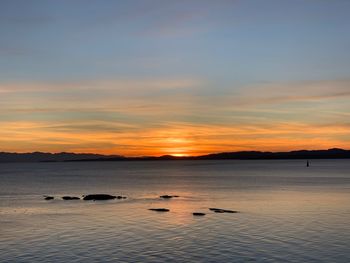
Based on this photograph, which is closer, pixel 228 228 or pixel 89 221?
pixel 228 228

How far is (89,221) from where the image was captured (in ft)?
237

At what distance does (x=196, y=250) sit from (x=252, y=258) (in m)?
7.26

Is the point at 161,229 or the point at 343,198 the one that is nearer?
the point at 161,229

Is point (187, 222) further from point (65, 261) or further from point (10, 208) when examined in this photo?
point (10, 208)

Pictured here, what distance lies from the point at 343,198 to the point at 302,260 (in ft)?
224

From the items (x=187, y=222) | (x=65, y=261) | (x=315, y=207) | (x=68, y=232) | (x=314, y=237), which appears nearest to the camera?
(x=65, y=261)

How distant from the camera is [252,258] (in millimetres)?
45625

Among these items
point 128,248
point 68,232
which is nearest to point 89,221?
point 68,232

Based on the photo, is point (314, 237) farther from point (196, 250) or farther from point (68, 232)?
point (68, 232)

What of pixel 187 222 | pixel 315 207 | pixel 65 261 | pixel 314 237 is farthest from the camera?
pixel 315 207

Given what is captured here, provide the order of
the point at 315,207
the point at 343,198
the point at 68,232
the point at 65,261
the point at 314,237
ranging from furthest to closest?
1. the point at 343,198
2. the point at 315,207
3. the point at 68,232
4. the point at 314,237
5. the point at 65,261

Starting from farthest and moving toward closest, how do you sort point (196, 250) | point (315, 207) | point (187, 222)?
point (315, 207) < point (187, 222) < point (196, 250)

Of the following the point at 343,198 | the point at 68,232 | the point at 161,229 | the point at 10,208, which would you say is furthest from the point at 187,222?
the point at 343,198

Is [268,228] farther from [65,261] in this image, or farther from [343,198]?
[343,198]
